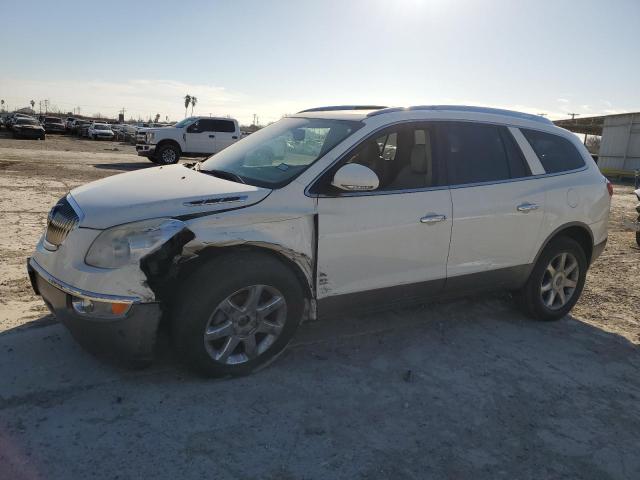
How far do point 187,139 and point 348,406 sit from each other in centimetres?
1854

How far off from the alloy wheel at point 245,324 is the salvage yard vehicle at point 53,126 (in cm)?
5270

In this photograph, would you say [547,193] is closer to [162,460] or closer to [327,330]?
[327,330]

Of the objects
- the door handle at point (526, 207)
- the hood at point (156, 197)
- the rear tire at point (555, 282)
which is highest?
the hood at point (156, 197)

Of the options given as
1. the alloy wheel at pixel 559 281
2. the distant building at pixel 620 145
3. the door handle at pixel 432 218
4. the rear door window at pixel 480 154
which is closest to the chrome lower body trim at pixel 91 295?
the door handle at pixel 432 218

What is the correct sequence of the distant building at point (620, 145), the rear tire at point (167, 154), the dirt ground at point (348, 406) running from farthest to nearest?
1. the distant building at point (620, 145)
2. the rear tire at point (167, 154)
3. the dirt ground at point (348, 406)

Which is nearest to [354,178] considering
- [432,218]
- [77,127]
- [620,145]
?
[432,218]

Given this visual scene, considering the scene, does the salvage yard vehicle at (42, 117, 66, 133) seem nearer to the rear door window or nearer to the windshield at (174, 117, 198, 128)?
the windshield at (174, 117, 198, 128)

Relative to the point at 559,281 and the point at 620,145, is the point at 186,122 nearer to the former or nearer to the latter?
the point at 559,281

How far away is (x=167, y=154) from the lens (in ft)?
65.3

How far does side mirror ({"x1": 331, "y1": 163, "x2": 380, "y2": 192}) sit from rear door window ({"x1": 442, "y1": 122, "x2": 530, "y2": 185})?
0.85 m

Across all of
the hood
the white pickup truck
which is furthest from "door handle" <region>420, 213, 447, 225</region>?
the white pickup truck

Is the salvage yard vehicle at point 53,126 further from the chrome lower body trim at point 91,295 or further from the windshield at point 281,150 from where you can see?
the chrome lower body trim at point 91,295

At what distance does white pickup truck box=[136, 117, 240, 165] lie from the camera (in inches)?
771

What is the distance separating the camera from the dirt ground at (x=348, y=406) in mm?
2623
